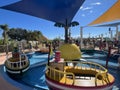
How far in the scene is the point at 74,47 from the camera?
11.9 m

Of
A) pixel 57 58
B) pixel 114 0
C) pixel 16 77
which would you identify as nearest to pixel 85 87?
pixel 57 58

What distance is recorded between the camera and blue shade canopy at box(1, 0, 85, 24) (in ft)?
36.3

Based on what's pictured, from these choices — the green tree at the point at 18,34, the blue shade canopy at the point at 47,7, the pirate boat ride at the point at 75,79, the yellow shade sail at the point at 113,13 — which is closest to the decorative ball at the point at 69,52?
the blue shade canopy at the point at 47,7

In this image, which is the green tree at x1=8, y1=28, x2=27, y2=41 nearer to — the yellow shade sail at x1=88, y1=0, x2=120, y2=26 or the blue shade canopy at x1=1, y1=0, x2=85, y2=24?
the blue shade canopy at x1=1, y1=0, x2=85, y2=24

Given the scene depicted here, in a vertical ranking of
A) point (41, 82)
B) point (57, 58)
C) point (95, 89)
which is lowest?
point (41, 82)

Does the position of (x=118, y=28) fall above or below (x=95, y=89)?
above

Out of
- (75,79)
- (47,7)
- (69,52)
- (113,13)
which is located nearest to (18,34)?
(47,7)

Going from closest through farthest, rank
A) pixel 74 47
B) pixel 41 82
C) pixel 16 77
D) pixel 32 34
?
1. pixel 41 82
2. pixel 16 77
3. pixel 74 47
4. pixel 32 34

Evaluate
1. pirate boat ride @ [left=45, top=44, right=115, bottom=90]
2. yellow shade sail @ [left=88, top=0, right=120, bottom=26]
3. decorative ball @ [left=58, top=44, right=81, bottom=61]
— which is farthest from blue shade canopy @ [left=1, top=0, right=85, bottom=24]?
pirate boat ride @ [left=45, top=44, right=115, bottom=90]

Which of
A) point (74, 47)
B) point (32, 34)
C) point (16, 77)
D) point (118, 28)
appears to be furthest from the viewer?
point (32, 34)

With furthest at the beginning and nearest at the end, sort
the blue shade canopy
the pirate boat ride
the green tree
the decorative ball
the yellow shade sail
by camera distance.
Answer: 1. the green tree
2. the decorative ball
3. the blue shade canopy
4. the yellow shade sail
5. the pirate boat ride

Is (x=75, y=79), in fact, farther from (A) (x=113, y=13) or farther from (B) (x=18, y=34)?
(B) (x=18, y=34)

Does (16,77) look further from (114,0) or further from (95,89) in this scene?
(114,0)

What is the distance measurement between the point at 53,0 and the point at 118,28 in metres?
11.8
